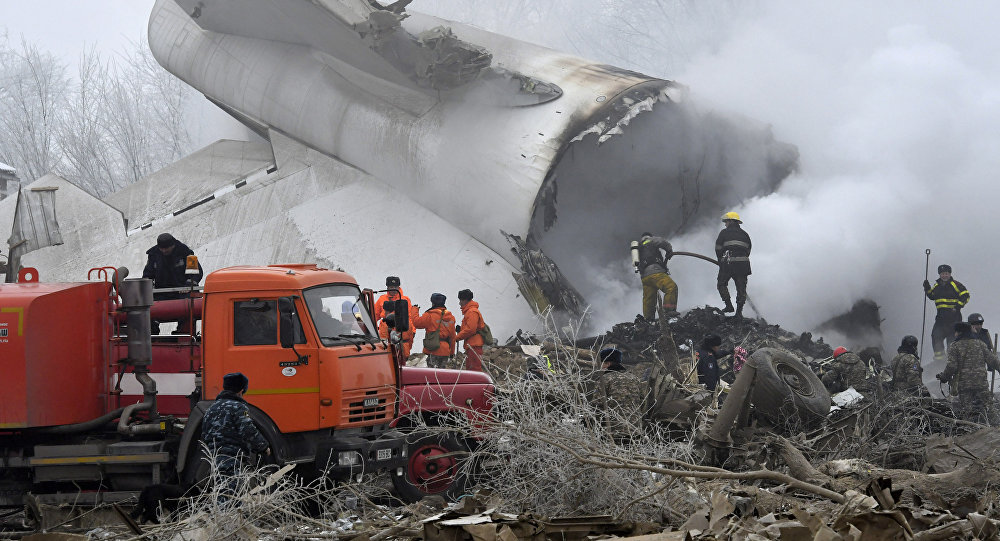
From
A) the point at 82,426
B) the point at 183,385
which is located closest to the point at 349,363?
the point at 183,385

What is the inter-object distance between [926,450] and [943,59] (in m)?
10.5

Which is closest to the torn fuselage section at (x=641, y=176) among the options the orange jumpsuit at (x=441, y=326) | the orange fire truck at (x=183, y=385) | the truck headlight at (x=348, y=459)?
the orange jumpsuit at (x=441, y=326)

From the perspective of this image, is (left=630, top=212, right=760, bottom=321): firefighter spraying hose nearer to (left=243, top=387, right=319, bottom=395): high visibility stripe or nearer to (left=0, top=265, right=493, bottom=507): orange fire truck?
(left=0, top=265, right=493, bottom=507): orange fire truck

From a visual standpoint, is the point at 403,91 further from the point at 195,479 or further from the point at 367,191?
the point at 195,479

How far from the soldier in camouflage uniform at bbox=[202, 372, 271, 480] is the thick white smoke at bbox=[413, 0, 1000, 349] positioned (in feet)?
31.3

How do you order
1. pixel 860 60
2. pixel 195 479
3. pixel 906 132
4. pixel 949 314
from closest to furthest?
pixel 195 479 < pixel 949 314 < pixel 906 132 < pixel 860 60

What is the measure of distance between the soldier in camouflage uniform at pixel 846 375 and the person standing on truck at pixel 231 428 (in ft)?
23.4

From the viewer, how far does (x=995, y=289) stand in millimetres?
15836

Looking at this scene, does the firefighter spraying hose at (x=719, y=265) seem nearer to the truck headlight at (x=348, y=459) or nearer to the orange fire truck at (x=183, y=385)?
the orange fire truck at (x=183, y=385)

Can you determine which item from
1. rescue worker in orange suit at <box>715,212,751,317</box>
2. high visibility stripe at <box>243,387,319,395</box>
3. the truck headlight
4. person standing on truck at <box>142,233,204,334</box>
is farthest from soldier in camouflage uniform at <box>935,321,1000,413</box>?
person standing on truck at <box>142,233,204,334</box>

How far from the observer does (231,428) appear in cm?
625

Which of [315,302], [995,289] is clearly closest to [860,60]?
[995,289]

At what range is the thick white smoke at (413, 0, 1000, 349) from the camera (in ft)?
49.5

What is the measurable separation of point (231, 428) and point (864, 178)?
477 inches
